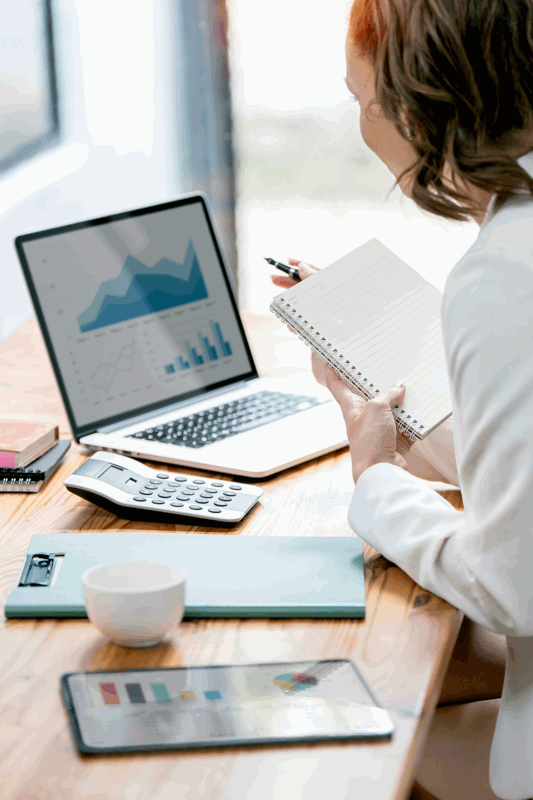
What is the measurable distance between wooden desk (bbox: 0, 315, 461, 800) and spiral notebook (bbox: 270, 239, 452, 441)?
0.14 metres

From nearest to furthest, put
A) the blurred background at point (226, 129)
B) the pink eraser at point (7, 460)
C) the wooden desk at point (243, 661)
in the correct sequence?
the wooden desk at point (243, 661) < the pink eraser at point (7, 460) < the blurred background at point (226, 129)

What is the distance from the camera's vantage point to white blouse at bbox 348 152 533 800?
647 millimetres

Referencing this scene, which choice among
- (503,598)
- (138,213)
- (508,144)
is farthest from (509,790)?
(138,213)

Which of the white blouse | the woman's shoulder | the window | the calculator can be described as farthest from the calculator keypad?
the window

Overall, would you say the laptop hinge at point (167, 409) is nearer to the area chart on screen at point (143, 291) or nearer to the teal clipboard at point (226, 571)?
the area chart on screen at point (143, 291)

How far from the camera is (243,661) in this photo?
2.16 feet

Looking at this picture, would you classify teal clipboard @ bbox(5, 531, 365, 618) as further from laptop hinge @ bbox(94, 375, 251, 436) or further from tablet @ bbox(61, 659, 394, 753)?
laptop hinge @ bbox(94, 375, 251, 436)

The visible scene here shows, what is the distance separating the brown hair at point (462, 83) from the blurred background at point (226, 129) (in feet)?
Result: 4.35

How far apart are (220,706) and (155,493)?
37cm

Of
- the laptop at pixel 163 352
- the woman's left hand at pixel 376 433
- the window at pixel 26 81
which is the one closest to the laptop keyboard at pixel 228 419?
the laptop at pixel 163 352

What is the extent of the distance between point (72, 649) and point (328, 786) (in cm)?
25

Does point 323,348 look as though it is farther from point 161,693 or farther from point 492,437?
point 161,693

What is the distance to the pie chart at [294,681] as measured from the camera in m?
0.62

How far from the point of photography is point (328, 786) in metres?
0.52
